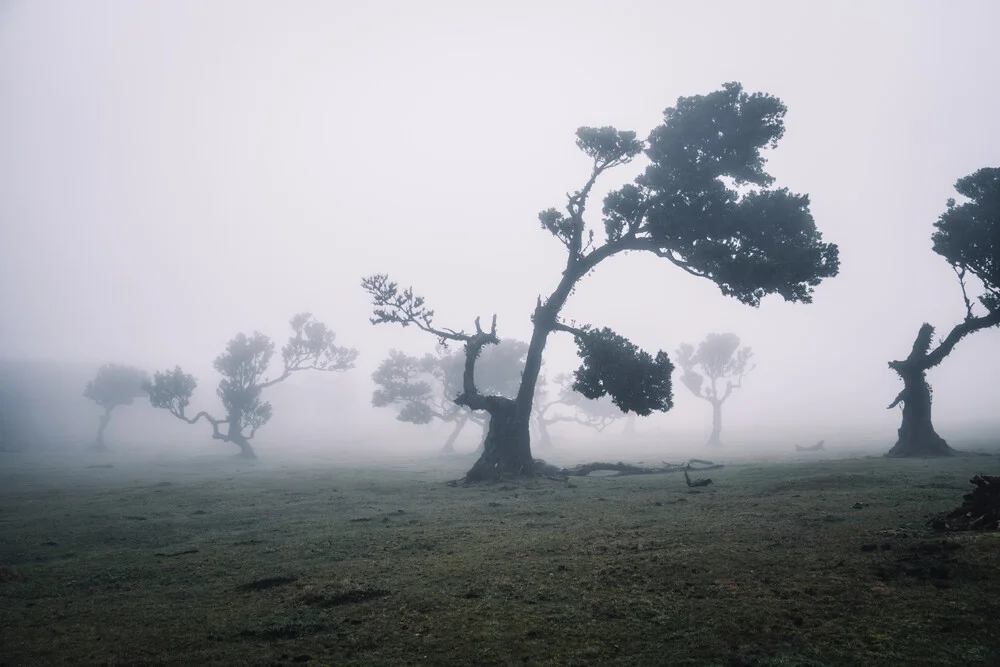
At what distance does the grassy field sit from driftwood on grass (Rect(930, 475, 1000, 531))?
0.51 metres

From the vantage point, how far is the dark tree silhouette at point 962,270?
30.7 m

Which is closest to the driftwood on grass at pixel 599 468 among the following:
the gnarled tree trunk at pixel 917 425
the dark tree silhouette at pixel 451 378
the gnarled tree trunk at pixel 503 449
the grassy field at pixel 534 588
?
the gnarled tree trunk at pixel 503 449

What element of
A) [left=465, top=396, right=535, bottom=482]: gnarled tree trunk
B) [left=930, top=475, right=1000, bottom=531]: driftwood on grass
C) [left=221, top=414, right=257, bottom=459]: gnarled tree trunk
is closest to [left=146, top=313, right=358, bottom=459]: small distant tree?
[left=221, top=414, right=257, bottom=459]: gnarled tree trunk

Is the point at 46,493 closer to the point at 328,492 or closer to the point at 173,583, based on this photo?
the point at 328,492

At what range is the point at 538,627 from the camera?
640 cm

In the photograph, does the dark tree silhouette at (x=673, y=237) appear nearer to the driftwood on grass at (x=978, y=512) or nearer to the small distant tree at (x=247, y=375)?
the driftwood on grass at (x=978, y=512)

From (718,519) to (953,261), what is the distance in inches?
1233

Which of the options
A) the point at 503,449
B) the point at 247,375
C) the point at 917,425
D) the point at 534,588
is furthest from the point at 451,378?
the point at 534,588

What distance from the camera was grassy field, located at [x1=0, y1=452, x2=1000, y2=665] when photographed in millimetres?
5723

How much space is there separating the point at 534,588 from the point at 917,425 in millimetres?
34289

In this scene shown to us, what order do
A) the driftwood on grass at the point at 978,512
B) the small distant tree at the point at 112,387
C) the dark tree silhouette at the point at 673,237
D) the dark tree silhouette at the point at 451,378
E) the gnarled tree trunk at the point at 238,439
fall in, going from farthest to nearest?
the small distant tree at the point at 112,387, the dark tree silhouette at the point at 451,378, the gnarled tree trunk at the point at 238,439, the dark tree silhouette at the point at 673,237, the driftwood on grass at the point at 978,512

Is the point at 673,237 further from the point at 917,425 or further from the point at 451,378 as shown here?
the point at 451,378

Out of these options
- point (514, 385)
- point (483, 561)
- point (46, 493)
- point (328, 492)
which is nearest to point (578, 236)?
point (328, 492)

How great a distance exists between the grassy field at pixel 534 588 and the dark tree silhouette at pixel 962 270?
19.8 metres
